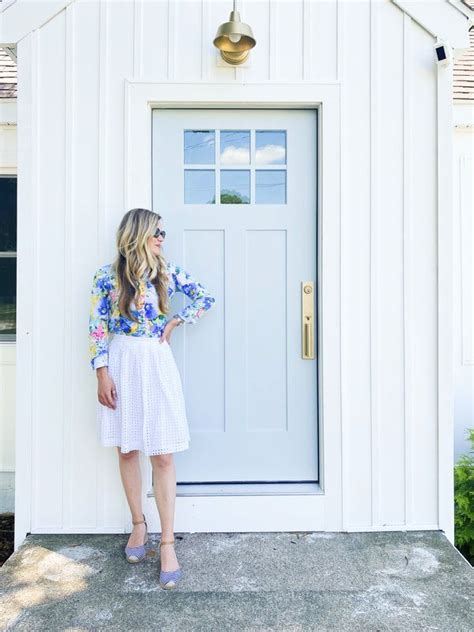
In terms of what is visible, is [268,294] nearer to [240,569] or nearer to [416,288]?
[416,288]

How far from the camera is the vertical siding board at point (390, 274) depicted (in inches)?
99.2

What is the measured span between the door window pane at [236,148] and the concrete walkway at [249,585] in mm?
2046

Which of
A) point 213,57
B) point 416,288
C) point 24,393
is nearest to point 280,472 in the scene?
point 416,288

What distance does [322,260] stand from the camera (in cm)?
254

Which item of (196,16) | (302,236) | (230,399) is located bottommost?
(230,399)

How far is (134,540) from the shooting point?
2285 millimetres

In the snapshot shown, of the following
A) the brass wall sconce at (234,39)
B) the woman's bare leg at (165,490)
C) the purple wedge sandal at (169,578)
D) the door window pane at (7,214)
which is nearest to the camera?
the purple wedge sandal at (169,578)

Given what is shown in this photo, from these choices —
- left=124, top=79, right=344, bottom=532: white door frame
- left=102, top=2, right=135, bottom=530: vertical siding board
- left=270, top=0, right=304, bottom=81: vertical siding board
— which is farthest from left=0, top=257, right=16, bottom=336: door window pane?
left=270, top=0, right=304, bottom=81: vertical siding board

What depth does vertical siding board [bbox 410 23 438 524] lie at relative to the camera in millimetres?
2527

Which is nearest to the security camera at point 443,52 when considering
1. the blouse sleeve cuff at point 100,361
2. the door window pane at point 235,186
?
the door window pane at point 235,186

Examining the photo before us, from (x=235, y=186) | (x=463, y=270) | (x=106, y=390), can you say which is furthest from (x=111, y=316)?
(x=463, y=270)

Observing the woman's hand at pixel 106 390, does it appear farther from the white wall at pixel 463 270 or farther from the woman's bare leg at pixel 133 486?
the white wall at pixel 463 270

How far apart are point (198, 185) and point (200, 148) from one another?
210 millimetres

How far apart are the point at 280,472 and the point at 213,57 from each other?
2304mm
